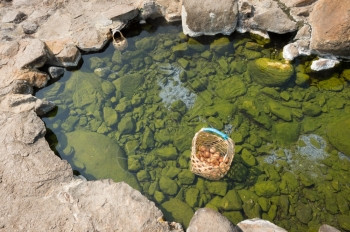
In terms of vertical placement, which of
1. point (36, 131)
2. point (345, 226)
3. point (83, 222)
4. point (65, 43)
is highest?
point (65, 43)

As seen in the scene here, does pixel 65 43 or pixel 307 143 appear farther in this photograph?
pixel 65 43

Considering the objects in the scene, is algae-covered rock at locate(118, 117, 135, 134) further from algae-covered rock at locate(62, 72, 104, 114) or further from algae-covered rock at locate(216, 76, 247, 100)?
algae-covered rock at locate(216, 76, 247, 100)

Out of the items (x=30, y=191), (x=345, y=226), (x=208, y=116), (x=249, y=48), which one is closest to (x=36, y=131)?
A: (x=30, y=191)

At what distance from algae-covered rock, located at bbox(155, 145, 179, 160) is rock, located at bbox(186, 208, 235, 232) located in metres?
1.29

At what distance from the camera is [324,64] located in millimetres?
4789

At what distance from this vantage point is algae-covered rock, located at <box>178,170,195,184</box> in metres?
3.99

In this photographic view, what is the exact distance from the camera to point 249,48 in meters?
5.19

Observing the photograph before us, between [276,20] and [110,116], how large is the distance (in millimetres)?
3453

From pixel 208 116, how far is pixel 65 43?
2980 millimetres

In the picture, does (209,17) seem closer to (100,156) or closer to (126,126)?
(126,126)

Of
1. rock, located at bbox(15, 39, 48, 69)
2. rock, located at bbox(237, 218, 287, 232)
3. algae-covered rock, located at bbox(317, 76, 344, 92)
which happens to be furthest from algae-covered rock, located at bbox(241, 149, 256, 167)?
rock, located at bbox(15, 39, 48, 69)

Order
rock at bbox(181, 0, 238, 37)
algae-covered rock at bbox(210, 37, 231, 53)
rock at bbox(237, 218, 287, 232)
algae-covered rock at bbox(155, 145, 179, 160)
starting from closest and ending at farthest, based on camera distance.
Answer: rock at bbox(237, 218, 287, 232) → algae-covered rock at bbox(155, 145, 179, 160) → rock at bbox(181, 0, 238, 37) → algae-covered rock at bbox(210, 37, 231, 53)

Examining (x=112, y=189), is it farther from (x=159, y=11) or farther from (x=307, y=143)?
(x=159, y=11)

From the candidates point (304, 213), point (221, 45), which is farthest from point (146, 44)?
point (304, 213)
